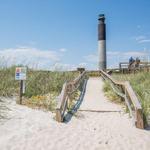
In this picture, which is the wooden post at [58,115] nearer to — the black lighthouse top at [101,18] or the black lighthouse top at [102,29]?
the black lighthouse top at [102,29]

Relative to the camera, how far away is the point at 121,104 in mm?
11633

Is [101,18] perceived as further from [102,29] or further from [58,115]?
[58,115]

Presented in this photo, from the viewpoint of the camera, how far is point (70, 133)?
710cm

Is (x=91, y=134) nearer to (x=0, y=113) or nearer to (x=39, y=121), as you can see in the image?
(x=39, y=121)

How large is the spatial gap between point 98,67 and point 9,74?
1849 centimetres

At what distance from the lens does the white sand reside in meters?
6.29

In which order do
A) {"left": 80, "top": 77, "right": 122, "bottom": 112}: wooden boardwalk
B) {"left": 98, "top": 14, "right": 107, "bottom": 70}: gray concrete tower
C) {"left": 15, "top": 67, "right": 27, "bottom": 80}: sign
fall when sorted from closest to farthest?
1. {"left": 15, "top": 67, "right": 27, "bottom": 80}: sign
2. {"left": 80, "top": 77, "right": 122, "bottom": 112}: wooden boardwalk
3. {"left": 98, "top": 14, "right": 107, "bottom": 70}: gray concrete tower

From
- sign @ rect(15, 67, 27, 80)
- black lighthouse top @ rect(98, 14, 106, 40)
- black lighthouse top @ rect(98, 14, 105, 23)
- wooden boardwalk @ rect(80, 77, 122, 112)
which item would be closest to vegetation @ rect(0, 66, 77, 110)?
sign @ rect(15, 67, 27, 80)

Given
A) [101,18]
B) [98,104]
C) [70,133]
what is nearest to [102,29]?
[101,18]

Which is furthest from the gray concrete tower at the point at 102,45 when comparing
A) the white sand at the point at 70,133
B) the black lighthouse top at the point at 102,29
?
the white sand at the point at 70,133

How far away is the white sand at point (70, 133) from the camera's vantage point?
247 inches

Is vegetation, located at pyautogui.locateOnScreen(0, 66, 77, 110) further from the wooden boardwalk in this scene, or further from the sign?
the wooden boardwalk

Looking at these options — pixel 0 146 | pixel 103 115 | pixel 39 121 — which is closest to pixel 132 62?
pixel 103 115

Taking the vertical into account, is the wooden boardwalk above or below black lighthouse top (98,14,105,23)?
below
